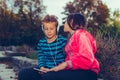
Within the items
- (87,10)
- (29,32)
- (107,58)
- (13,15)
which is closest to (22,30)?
(29,32)

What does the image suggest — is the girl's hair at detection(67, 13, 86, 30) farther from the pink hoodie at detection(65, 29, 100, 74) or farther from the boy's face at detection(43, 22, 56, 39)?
the boy's face at detection(43, 22, 56, 39)

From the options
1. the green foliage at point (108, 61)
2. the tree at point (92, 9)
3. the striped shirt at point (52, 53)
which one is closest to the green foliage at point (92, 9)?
the tree at point (92, 9)

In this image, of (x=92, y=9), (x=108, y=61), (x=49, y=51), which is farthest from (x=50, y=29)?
(x=92, y=9)

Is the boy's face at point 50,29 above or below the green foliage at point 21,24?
above

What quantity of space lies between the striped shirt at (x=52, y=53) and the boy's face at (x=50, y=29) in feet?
0.28

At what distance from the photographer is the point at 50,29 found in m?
3.88

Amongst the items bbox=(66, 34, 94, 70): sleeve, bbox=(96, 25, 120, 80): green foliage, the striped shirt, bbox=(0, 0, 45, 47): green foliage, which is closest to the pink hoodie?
bbox=(66, 34, 94, 70): sleeve

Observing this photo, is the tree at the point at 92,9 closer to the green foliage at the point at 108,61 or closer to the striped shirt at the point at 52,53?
the green foliage at the point at 108,61

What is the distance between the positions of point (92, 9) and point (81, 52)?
3470 centimetres

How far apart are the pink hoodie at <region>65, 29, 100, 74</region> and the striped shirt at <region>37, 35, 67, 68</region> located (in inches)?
12.3

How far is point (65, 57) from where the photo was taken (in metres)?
3.89

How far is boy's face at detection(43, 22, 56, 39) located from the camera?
386 centimetres

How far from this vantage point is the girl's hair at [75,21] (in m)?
3.68

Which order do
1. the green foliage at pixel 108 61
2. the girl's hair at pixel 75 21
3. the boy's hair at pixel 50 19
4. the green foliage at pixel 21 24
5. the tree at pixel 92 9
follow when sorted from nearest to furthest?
the girl's hair at pixel 75 21 < the boy's hair at pixel 50 19 < the green foliage at pixel 108 61 < the green foliage at pixel 21 24 < the tree at pixel 92 9
